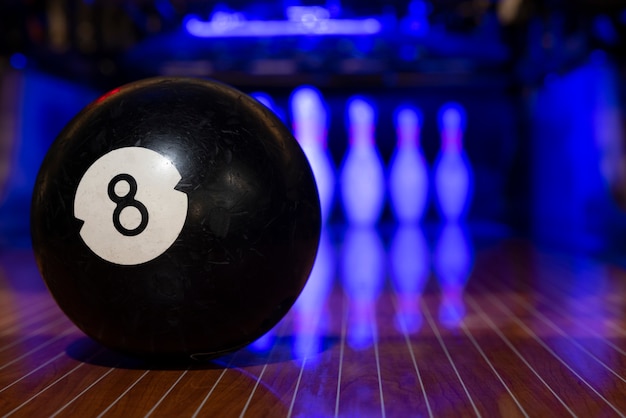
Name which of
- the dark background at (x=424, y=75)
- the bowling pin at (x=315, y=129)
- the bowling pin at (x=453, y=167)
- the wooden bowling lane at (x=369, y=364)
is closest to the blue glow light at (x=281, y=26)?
the dark background at (x=424, y=75)

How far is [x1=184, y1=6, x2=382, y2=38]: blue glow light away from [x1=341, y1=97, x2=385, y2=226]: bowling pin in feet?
7.37

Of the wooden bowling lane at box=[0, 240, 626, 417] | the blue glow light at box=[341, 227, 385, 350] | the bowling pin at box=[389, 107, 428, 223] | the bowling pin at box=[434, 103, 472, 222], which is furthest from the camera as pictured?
the bowling pin at box=[389, 107, 428, 223]

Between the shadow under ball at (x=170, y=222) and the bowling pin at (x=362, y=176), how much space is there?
6433 millimetres

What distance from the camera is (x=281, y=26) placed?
20.2ft

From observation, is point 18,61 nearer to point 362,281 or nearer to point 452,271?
point 362,281

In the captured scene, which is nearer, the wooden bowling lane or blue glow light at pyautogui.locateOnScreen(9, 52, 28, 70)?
the wooden bowling lane

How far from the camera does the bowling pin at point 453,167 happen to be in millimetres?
8273

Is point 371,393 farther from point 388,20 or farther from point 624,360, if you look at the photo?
point 388,20

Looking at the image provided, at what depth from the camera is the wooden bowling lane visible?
1.71m

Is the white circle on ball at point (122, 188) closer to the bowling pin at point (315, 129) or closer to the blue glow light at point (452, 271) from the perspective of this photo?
the blue glow light at point (452, 271)

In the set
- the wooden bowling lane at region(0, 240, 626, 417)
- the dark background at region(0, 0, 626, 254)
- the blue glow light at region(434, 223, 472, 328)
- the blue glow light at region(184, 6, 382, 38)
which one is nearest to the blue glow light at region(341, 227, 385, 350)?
the wooden bowling lane at region(0, 240, 626, 417)

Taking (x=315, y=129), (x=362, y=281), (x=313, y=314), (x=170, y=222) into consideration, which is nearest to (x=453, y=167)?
(x=315, y=129)

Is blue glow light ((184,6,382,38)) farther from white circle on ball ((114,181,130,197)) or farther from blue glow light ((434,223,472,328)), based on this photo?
white circle on ball ((114,181,130,197))

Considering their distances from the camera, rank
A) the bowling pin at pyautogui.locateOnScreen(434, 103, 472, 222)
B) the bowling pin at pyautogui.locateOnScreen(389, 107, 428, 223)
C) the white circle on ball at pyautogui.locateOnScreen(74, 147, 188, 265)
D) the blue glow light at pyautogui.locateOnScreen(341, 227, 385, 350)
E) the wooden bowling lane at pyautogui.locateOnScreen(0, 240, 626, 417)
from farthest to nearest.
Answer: the bowling pin at pyautogui.locateOnScreen(389, 107, 428, 223) < the bowling pin at pyautogui.locateOnScreen(434, 103, 472, 222) < the blue glow light at pyautogui.locateOnScreen(341, 227, 385, 350) < the white circle on ball at pyautogui.locateOnScreen(74, 147, 188, 265) < the wooden bowling lane at pyautogui.locateOnScreen(0, 240, 626, 417)
